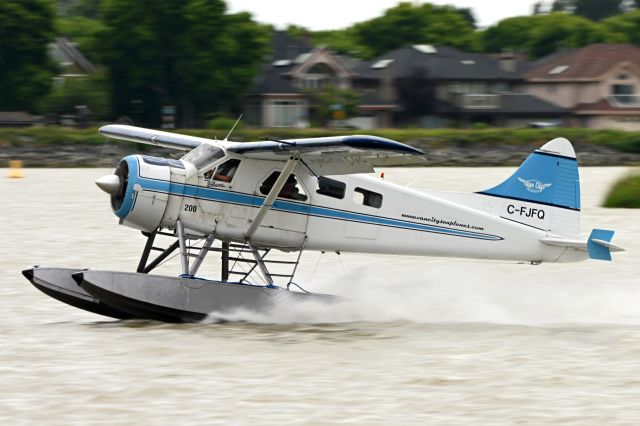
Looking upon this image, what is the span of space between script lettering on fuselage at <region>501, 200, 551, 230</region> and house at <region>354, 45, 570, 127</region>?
57.3m

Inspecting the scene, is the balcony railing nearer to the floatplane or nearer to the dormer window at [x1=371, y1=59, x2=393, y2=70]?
the dormer window at [x1=371, y1=59, x2=393, y2=70]

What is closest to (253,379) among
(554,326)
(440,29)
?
(554,326)

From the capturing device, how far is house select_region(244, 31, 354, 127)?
226 feet

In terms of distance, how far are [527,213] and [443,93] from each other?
62.0m

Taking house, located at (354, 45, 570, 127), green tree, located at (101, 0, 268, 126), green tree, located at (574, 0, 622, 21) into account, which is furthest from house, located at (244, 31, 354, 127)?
green tree, located at (574, 0, 622, 21)

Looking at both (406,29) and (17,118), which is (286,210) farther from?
(406,29)

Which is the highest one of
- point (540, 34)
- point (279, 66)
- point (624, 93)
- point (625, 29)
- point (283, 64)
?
point (625, 29)

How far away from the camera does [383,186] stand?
12539mm

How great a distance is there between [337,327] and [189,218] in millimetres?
1953

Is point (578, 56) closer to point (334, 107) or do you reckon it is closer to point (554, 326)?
point (334, 107)

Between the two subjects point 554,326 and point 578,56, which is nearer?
point 554,326

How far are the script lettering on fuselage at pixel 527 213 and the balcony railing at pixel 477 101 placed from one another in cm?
6129

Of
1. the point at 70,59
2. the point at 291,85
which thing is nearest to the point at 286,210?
the point at 291,85

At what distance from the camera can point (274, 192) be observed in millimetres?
11977
